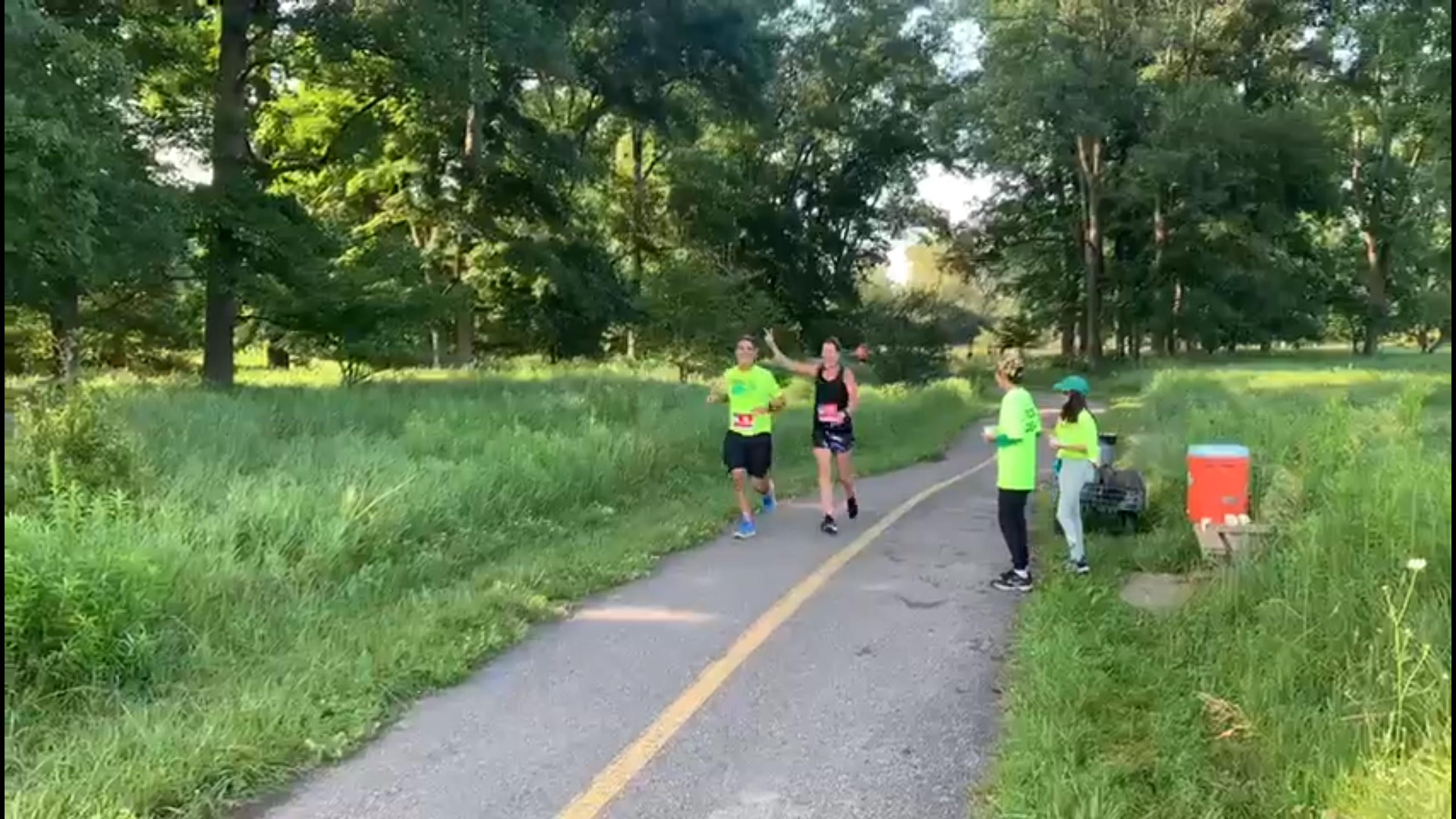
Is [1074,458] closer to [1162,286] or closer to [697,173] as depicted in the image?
[697,173]

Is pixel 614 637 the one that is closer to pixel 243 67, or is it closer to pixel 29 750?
pixel 29 750

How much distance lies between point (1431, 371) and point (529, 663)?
666 centimetres

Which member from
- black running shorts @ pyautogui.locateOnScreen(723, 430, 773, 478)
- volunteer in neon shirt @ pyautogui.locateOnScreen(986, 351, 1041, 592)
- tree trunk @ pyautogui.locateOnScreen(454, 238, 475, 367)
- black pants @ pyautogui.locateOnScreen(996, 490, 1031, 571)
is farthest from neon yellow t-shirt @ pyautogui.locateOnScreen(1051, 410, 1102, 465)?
tree trunk @ pyautogui.locateOnScreen(454, 238, 475, 367)

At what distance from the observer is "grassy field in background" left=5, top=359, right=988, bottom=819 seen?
15.9ft

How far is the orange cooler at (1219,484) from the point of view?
8.35m

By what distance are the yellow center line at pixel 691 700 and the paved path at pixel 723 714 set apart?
0.04 metres

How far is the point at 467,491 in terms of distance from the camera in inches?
378

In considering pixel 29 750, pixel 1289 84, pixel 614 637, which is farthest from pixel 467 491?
pixel 1289 84

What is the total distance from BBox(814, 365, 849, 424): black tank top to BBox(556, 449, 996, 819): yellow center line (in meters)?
A: 1.85

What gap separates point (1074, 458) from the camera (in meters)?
8.76

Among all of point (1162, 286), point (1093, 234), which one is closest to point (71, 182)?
point (1093, 234)

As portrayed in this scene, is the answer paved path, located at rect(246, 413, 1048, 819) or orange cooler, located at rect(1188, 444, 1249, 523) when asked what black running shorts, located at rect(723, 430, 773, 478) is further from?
orange cooler, located at rect(1188, 444, 1249, 523)

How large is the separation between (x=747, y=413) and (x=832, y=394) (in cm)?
100

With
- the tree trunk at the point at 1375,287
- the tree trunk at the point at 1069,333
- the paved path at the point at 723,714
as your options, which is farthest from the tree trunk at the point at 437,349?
the tree trunk at the point at 1375,287
